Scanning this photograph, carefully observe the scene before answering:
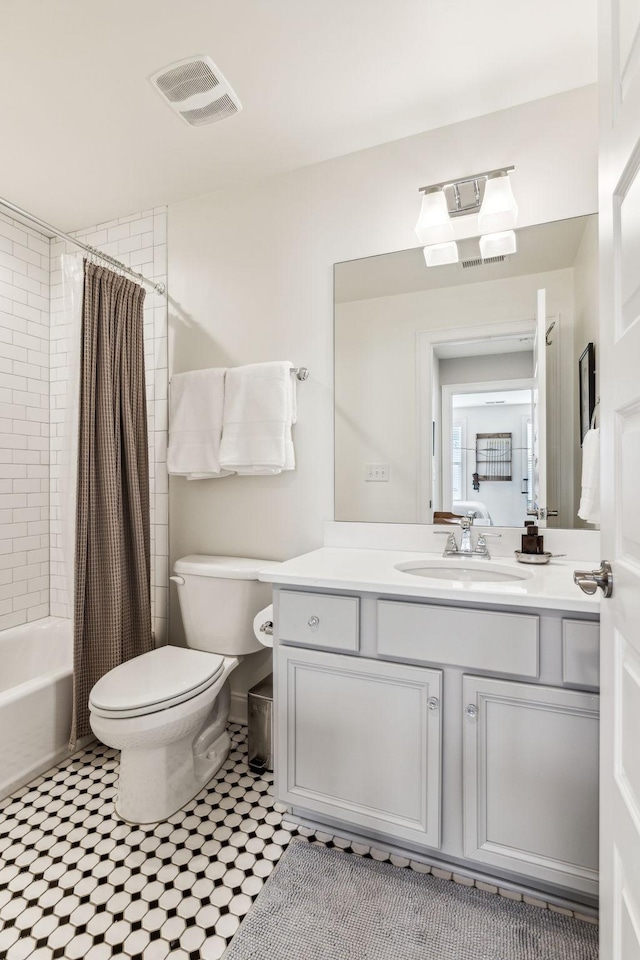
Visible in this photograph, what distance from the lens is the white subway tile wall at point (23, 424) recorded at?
2.43 metres

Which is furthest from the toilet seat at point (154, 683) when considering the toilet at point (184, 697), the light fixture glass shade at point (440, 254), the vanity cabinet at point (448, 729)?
the light fixture glass shade at point (440, 254)

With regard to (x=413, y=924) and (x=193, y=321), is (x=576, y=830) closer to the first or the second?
(x=413, y=924)

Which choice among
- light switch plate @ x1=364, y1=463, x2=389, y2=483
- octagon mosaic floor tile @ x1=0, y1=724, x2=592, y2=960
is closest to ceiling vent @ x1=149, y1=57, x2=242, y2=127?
light switch plate @ x1=364, y1=463, x2=389, y2=483

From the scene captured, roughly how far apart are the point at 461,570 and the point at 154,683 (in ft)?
3.55

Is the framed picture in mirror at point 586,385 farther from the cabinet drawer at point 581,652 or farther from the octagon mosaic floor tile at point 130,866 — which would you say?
the octagon mosaic floor tile at point 130,866

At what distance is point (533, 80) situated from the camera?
A: 1604 millimetres

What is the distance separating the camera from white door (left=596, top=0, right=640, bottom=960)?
0.65 metres

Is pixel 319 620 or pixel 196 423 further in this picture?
pixel 196 423

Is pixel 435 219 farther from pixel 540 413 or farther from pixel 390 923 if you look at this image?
pixel 390 923

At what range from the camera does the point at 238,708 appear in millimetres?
2197

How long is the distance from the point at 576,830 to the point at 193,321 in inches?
90.7

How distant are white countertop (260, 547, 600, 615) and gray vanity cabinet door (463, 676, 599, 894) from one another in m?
0.22

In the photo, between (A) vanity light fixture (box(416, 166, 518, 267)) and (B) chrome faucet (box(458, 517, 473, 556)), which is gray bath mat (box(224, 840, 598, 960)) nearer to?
(B) chrome faucet (box(458, 517, 473, 556))

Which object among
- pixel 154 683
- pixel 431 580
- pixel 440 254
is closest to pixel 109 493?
pixel 154 683
